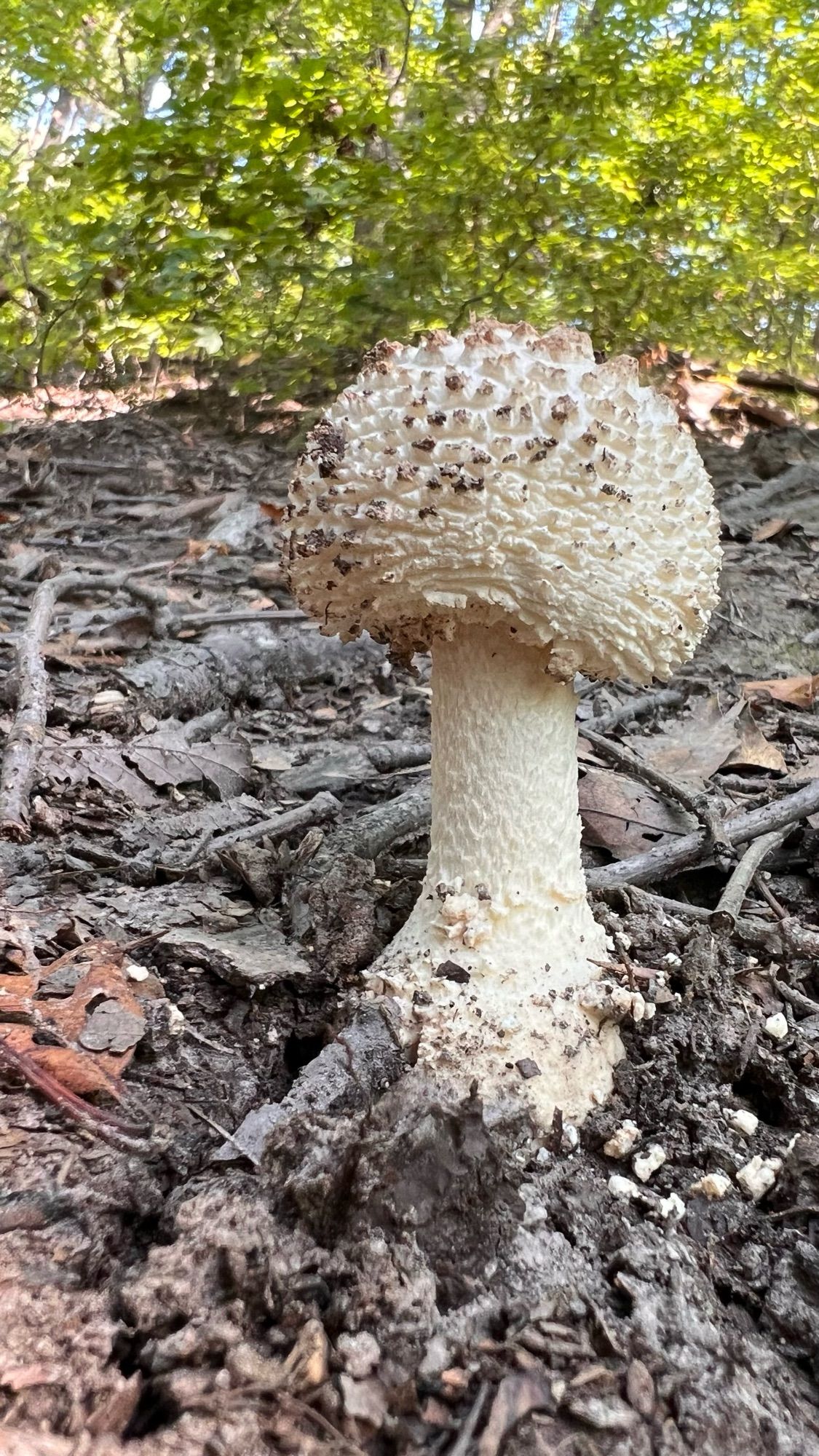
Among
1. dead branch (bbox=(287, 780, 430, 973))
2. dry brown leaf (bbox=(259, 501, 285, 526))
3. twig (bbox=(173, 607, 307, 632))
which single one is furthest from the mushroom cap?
dry brown leaf (bbox=(259, 501, 285, 526))

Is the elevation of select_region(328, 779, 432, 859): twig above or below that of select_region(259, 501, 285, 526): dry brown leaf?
below

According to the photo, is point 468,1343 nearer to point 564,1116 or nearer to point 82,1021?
point 564,1116

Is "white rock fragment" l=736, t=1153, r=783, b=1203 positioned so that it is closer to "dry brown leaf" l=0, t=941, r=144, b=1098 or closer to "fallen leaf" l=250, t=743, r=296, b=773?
"dry brown leaf" l=0, t=941, r=144, b=1098

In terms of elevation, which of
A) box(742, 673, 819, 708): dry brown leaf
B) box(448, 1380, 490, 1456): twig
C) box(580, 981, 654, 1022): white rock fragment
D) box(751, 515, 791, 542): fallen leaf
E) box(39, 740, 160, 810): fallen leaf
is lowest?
box(448, 1380, 490, 1456): twig

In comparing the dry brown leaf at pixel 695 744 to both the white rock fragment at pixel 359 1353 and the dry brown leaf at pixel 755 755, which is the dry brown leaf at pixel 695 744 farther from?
the white rock fragment at pixel 359 1353

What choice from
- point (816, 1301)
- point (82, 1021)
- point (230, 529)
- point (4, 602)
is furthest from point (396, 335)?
point (816, 1301)

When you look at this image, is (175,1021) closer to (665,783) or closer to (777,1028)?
(777,1028)

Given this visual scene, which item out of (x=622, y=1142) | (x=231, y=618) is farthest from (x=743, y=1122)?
(x=231, y=618)

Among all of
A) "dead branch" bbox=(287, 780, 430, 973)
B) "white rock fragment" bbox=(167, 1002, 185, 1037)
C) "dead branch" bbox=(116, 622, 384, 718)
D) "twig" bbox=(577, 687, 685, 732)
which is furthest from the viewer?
"dead branch" bbox=(116, 622, 384, 718)
